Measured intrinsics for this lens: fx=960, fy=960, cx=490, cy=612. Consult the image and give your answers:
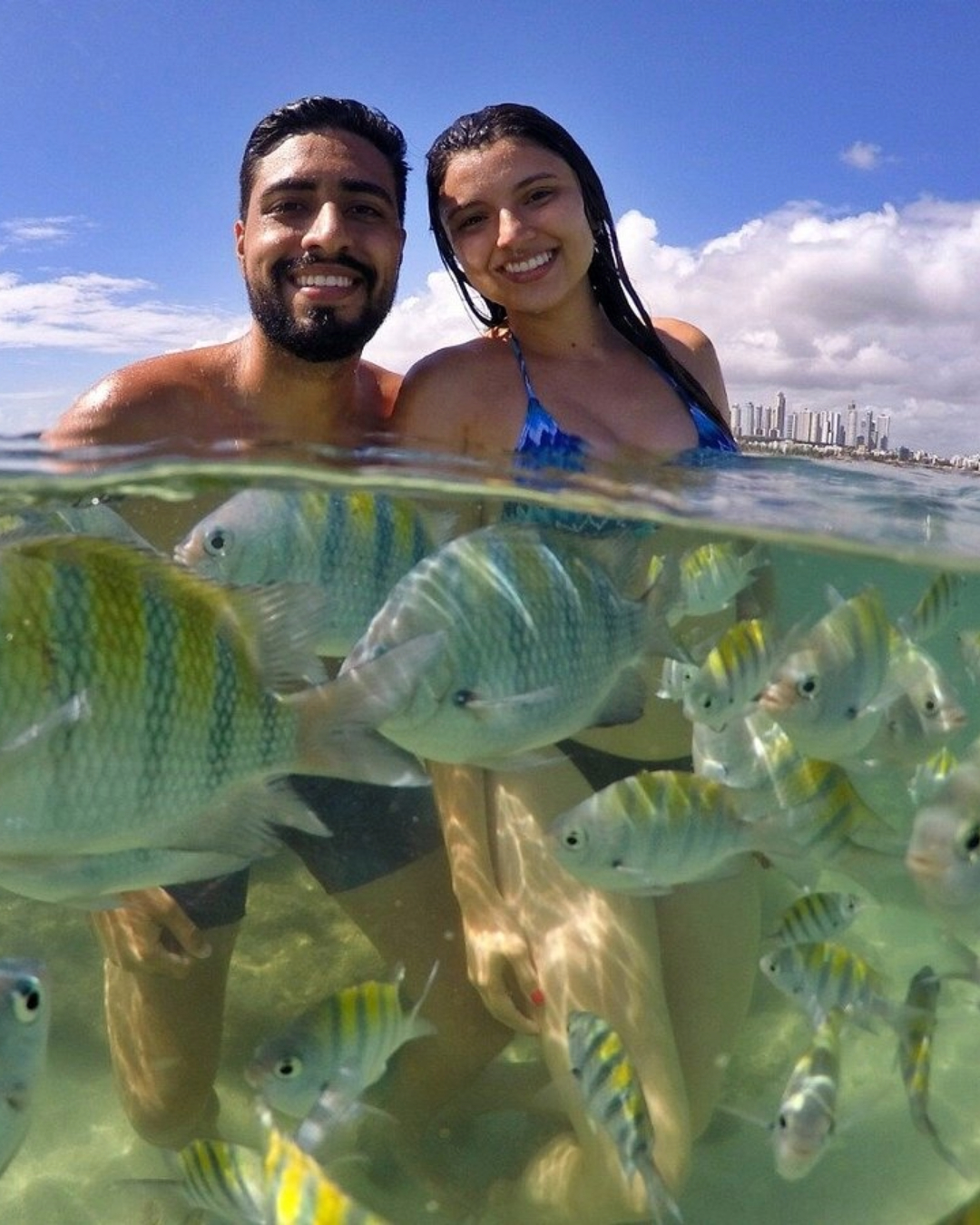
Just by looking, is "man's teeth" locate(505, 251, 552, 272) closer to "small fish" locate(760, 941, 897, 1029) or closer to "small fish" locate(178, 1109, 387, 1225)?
"small fish" locate(760, 941, 897, 1029)

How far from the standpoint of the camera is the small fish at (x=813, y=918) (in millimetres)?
3391

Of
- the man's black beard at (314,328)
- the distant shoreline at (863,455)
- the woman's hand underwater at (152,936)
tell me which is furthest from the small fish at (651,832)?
the distant shoreline at (863,455)

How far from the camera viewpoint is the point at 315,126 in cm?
517

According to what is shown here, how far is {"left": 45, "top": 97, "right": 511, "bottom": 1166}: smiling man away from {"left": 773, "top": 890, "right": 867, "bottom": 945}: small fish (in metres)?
2.43

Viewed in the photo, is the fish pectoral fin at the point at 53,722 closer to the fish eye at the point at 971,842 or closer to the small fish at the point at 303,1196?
the small fish at the point at 303,1196

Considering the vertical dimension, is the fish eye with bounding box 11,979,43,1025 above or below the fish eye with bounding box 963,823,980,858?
below

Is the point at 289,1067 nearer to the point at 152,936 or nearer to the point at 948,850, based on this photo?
the point at 948,850

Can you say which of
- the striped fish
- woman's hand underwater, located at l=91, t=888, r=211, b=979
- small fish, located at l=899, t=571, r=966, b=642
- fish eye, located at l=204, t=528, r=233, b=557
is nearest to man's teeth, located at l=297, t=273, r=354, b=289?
fish eye, located at l=204, t=528, r=233, b=557

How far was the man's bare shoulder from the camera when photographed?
5473 millimetres

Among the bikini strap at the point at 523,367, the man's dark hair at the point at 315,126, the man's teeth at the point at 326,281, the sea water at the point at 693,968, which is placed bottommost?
the sea water at the point at 693,968

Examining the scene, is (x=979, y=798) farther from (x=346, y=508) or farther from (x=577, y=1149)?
(x=577, y=1149)

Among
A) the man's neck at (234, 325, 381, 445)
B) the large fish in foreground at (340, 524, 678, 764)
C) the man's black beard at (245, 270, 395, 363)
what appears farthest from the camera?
the man's neck at (234, 325, 381, 445)

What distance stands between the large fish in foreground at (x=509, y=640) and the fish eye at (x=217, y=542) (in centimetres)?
78

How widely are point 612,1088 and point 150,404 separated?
431 centimetres
